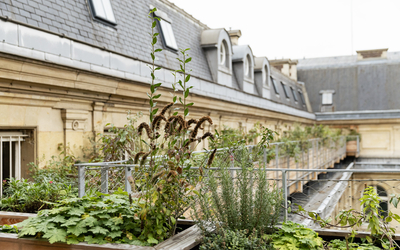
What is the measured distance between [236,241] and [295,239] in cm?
61

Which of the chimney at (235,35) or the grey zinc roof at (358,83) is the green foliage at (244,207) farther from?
the grey zinc roof at (358,83)

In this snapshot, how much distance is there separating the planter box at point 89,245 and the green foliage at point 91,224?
0.06 meters

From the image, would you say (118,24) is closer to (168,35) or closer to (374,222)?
(168,35)

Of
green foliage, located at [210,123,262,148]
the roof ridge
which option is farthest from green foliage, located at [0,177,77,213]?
the roof ridge

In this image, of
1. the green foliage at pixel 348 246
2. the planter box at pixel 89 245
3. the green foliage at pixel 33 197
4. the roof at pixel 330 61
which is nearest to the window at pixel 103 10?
the green foliage at pixel 33 197

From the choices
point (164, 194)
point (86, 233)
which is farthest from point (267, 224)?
point (86, 233)

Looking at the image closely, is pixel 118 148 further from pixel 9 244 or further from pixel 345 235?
pixel 345 235

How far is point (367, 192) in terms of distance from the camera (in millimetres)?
4066

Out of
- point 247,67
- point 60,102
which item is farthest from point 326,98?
point 60,102

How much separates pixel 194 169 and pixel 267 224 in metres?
1.30

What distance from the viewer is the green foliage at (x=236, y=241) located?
146 inches

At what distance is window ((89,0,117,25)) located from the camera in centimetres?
943

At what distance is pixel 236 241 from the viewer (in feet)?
12.3

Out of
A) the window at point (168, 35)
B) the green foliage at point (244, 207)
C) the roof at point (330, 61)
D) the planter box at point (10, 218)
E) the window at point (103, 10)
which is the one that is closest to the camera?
the green foliage at point (244, 207)
